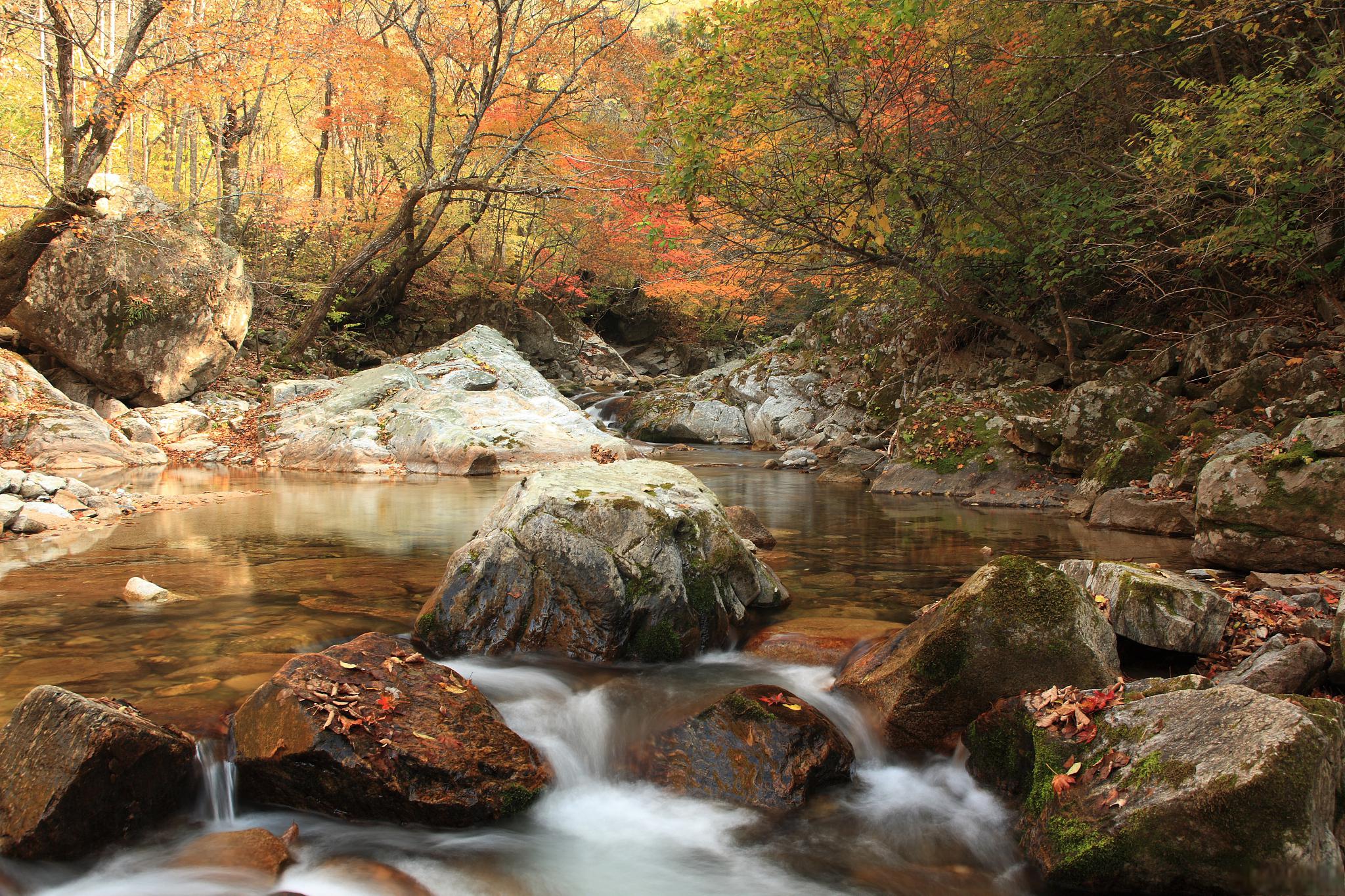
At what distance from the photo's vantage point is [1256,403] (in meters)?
9.11

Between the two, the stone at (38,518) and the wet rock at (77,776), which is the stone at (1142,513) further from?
the stone at (38,518)

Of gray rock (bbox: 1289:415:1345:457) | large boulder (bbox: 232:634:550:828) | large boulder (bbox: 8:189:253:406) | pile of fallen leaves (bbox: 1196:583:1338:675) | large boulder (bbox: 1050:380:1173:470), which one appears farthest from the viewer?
large boulder (bbox: 8:189:253:406)

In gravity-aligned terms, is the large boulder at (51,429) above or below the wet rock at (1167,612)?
above

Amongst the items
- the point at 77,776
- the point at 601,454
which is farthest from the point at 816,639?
the point at 601,454

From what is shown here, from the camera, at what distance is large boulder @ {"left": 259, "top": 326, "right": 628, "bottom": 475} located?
14242mm

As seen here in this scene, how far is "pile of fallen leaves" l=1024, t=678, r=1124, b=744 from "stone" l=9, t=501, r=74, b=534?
29.5ft

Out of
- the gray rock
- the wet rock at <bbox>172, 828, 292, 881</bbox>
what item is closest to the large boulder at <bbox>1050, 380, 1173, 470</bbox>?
the gray rock

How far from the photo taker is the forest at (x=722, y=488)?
3.13 meters

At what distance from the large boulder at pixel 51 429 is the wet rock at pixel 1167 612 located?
13.8m

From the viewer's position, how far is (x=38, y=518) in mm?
7871

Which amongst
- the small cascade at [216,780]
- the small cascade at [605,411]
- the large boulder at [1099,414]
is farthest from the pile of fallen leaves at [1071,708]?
the small cascade at [605,411]

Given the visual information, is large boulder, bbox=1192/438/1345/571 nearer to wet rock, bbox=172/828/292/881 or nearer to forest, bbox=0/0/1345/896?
forest, bbox=0/0/1345/896

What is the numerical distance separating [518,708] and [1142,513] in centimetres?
724

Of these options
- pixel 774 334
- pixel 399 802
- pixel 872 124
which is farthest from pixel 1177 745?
pixel 774 334
